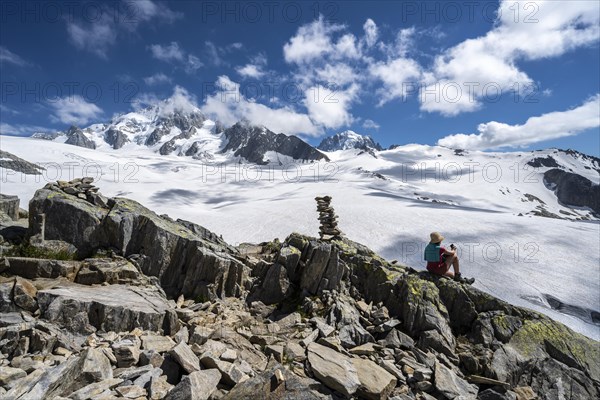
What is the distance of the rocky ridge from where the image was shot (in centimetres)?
727

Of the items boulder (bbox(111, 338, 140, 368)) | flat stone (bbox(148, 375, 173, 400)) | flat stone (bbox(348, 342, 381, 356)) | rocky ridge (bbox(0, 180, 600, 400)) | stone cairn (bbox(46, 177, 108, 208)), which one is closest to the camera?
flat stone (bbox(148, 375, 173, 400))

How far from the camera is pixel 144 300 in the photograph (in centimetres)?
1066

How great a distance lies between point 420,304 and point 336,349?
5.31 meters

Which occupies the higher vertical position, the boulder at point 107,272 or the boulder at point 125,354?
the boulder at point 107,272

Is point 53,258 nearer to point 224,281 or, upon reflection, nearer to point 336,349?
point 224,281

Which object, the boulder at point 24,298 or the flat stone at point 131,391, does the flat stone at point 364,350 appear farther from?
the boulder at point 24,298

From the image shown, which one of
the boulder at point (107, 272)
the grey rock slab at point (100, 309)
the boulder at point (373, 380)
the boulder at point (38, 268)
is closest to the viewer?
the boulder at point (373, 380)

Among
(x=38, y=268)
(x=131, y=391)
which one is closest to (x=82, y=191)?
(x=38, y=268)

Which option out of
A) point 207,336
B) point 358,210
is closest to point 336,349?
point 207,336

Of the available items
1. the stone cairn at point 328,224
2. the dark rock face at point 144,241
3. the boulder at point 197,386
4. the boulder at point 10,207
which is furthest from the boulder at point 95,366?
the boulder at point 10,207

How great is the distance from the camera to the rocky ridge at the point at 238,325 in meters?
7.27

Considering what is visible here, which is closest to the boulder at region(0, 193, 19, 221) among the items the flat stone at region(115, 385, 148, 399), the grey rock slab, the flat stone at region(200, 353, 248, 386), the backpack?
the grey rock slab

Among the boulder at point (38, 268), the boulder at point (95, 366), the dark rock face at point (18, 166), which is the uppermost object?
the dark rock face at point (18, 166)

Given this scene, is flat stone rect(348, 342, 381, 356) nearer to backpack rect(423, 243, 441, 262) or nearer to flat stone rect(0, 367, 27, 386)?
backpack rect(423, 243, 441, 262)
